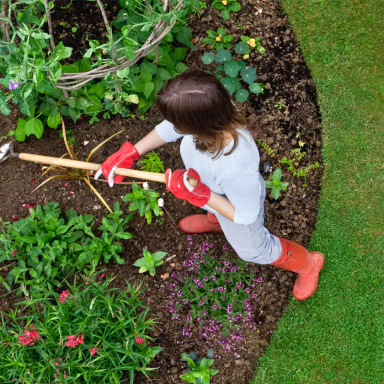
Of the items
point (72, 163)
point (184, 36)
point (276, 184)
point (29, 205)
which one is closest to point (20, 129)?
point (29, 205)

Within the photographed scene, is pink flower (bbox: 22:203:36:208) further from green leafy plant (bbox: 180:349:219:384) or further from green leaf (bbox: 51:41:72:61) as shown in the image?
green leafy plant (bbox: 180:349:219:384)

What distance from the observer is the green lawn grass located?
277cm

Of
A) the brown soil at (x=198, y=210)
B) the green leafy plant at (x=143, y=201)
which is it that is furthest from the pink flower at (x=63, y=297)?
the green leafy plant at (x=143, y=201)

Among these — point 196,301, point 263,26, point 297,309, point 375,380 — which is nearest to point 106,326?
point 196,301

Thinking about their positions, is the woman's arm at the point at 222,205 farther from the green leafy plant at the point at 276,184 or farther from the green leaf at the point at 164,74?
the green leaf at the point at 164,74

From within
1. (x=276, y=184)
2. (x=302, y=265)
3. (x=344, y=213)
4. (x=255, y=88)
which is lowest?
(x=344, y=213)

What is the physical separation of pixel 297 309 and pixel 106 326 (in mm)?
1332

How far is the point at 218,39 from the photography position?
2.99 meters

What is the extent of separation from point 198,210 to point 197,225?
159 mm

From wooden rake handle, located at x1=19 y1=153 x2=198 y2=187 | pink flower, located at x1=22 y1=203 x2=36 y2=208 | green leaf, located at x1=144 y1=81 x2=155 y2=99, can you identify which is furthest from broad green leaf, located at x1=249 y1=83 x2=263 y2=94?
pink flower, located at x1=22 y1=203 x2=36 y2=208

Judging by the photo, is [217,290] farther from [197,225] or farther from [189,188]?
[189,188]

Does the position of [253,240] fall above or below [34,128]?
below

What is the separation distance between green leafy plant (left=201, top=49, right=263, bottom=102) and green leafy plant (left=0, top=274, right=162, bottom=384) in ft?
5.24

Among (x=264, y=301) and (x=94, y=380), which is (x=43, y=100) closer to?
(x=94, y=380)
